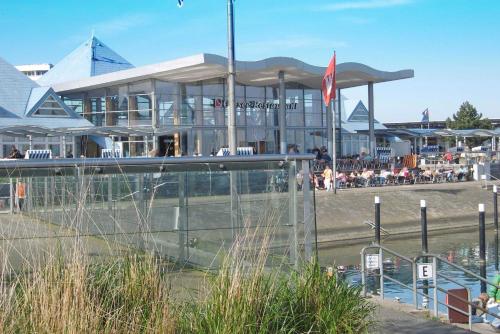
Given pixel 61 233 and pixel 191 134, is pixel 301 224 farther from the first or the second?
pixel 191 134

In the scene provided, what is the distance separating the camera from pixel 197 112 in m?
43.4

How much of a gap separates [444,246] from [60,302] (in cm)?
2313

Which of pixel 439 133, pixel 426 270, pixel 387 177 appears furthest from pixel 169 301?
pixel 439 133

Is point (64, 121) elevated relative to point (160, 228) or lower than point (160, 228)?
elevated

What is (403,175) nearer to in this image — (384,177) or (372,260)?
(384,177)

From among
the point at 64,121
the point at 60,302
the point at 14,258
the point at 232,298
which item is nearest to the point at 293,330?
the point at 232,298

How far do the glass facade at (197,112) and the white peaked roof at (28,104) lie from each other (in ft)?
9.95

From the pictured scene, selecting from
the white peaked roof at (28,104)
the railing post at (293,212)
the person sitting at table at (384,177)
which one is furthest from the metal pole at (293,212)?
the white peaked roof at (28,104)

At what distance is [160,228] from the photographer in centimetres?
688

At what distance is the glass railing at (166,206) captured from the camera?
231 inches

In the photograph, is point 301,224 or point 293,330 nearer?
point 293,330

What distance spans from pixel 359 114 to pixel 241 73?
1474 inches

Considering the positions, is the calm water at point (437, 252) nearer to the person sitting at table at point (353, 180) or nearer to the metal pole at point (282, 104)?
the person sitting at table at point (353, 180)

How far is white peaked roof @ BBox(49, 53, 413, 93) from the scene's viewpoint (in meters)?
38.1
